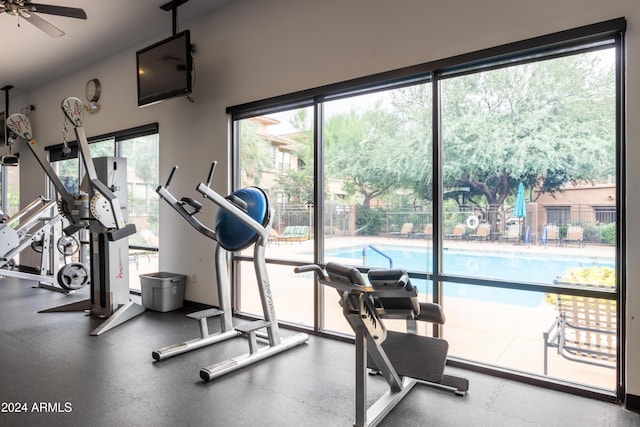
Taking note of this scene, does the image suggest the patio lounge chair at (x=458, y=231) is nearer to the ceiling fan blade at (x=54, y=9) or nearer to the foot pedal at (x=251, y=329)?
the foot pedal at (x=251, y=329)

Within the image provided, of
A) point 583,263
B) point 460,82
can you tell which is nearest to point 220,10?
point 460,82

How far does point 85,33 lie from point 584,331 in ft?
21.4

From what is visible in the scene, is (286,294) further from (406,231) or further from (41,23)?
(41,23)

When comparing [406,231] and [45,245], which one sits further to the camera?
[45,245]

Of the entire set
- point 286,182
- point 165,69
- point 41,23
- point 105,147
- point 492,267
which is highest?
point 41,23

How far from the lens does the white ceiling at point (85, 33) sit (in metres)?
4.81

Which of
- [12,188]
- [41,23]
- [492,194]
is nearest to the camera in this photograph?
[492,194]

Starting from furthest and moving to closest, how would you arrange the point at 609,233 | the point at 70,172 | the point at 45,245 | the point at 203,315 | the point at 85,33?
1. the point at 70,172
2. the point at 45,245
3. the point at 85,33
4. the point at 203,315
5. the point at 609,233

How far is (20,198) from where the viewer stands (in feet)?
28.9

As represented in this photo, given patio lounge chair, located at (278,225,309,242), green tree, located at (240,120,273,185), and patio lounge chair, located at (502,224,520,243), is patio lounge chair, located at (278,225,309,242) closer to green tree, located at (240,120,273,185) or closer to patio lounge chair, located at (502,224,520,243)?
green tree, located at (240,120,273,185)

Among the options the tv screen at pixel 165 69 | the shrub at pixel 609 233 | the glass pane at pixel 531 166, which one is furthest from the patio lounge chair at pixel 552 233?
the tv screen at pixel 165 69

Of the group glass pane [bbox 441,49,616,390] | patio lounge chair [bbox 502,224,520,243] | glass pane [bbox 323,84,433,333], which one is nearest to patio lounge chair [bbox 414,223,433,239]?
glass pane [bbox 323,84,433,333]

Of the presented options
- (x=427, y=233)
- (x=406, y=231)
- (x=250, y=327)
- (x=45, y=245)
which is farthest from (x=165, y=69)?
(x=45, y=245)

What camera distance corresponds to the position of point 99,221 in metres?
4.37
